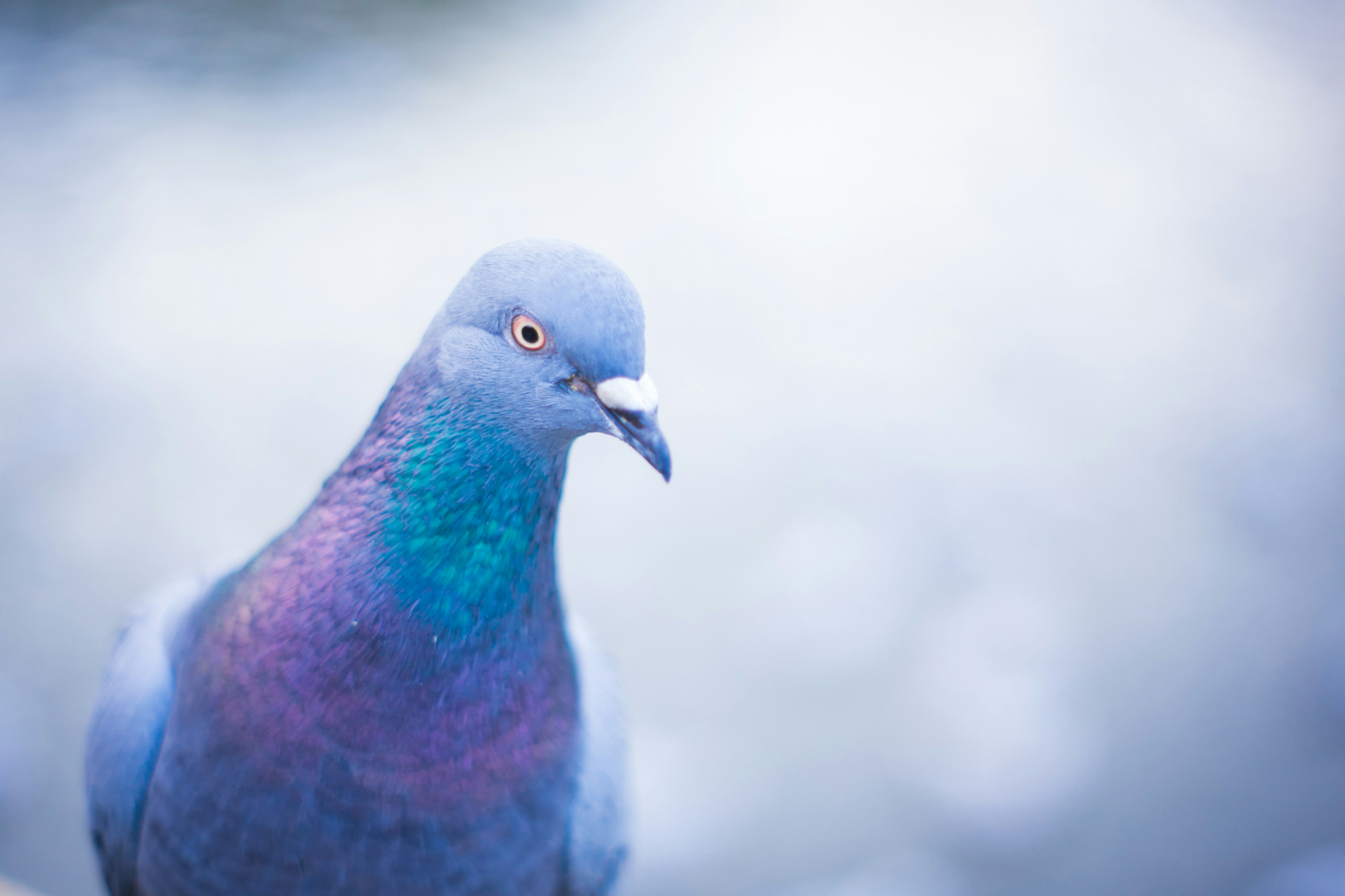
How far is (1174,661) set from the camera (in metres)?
3.47

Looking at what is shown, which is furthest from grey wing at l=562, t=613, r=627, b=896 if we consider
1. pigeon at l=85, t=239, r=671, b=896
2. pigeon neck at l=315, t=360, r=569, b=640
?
pigeon neck at l=315, t=360, r=569, b=640

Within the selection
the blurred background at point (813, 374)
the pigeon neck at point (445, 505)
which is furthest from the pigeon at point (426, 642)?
the blurred background at point (813, 374)

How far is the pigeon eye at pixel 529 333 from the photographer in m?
1.12

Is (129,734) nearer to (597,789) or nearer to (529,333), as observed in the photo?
(597,789)

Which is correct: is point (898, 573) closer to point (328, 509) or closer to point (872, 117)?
point (328, 509)

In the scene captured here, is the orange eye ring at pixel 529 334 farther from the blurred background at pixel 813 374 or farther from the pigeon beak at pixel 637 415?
the blurred background at pixel 813 374

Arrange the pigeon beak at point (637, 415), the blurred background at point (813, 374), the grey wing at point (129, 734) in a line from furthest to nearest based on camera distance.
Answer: the blurred background at point (813, 374)
the grey wing at point (129, 734)
the pigeon beak at point (637, 415)

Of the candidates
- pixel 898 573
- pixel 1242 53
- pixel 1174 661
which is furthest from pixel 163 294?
pixel 1242 53

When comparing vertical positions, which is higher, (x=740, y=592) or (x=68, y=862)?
(x=740, y=592)

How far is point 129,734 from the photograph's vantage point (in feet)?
4.92

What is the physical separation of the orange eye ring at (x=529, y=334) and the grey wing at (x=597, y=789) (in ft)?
2.11

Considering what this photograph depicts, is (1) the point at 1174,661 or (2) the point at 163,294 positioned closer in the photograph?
(1) the point at 1174,661

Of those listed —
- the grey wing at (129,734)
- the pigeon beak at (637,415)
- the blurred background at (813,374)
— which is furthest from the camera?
the blurred background at (813,374)

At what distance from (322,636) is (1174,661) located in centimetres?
328
